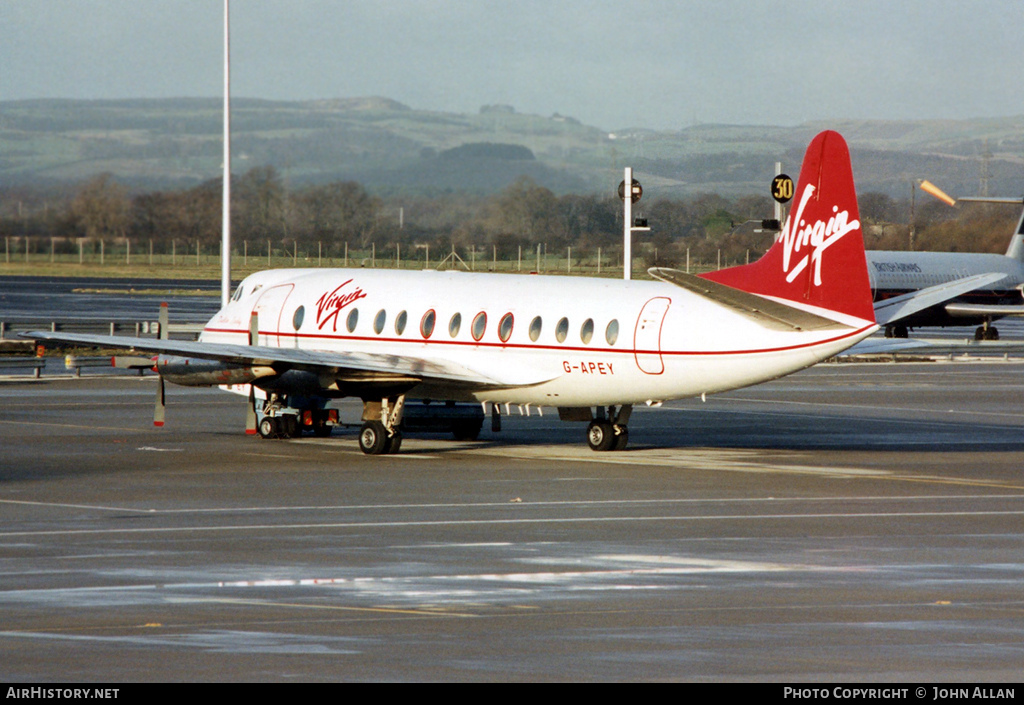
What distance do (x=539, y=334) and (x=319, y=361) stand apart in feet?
13.8

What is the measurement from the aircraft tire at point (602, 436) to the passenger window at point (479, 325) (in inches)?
116

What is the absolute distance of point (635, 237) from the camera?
253 feet

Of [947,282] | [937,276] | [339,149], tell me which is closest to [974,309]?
[947,282]

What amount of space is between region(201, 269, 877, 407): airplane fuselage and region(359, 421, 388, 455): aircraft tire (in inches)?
29.7

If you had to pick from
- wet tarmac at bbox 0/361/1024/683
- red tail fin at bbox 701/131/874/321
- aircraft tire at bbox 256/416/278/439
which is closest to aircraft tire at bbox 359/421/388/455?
wet tarmac at bbox 0/361/1024/683

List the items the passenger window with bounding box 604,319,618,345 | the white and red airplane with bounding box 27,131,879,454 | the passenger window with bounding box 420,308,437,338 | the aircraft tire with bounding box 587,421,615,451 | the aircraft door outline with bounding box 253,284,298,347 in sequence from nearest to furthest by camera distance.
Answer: the white and red airplane with bounding box 27,131,879,454, the passenger window with bounding box 604,319,618,345, the aircraft tire with bounding box 587,421,615,451, the passenger window with bounding box 420,308,437,338, the aircraft door outline with bounding box 253,284,298,347

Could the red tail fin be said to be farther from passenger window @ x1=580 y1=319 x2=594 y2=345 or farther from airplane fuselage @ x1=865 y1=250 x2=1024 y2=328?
airplane fuselage @ x1=865 y1=250 x2=1024 y2=328

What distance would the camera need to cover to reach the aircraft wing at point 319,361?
90.9 ft

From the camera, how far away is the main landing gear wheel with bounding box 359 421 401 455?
95.3ft

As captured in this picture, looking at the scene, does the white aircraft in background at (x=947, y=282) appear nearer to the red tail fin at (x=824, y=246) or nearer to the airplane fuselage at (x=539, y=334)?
the airplane fuselage at (x=539, y=334)

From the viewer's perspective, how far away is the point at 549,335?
28.2m

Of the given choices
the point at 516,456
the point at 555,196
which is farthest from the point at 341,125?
the point at 516,456
